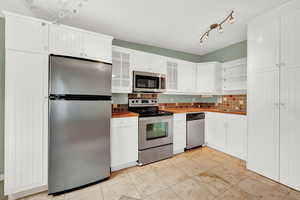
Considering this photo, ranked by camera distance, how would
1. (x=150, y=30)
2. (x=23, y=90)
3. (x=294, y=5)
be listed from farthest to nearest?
(x=150, y=30) < (x=294, y=5) < (x=23, y=90)

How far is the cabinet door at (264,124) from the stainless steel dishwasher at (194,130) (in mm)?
1062

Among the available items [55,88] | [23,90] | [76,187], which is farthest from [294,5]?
[76,187]

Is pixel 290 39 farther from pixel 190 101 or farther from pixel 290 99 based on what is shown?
pixel 190 101

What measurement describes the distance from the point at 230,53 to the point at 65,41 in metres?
3.58

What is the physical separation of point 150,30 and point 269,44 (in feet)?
6.50

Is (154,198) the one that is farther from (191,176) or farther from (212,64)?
(212,64)

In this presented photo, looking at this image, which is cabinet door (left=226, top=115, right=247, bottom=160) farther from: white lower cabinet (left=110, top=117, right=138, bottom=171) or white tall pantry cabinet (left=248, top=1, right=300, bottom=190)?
white lower cabinet (left=110, top=117, right=138, bottom=171)

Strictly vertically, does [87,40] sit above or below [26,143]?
above

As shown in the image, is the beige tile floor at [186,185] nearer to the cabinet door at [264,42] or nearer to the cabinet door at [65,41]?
the cabinet door at [264,42]

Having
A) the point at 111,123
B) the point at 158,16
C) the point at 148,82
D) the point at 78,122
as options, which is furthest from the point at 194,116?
the point at 78,122

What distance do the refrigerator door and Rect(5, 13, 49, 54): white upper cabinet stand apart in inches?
9.5

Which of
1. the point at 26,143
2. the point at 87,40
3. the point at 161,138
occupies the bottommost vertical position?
the point at 161,138

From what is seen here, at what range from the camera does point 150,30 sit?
254cm

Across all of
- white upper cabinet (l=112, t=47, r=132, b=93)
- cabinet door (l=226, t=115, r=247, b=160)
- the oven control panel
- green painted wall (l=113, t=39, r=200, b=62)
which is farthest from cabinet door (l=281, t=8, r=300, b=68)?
white upper cabinet (l=112, t=47, r=132, b=93)
